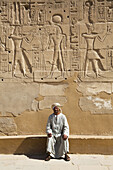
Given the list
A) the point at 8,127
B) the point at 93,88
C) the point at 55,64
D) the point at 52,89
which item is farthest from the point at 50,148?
the point at 55,64

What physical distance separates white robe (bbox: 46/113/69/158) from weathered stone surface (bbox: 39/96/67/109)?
0.75 meters

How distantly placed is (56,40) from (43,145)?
8.02 ft

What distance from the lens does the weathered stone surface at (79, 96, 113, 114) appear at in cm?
508

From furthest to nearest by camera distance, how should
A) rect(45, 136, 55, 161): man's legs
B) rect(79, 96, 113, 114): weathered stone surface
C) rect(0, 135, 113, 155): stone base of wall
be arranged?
rect(79, 96, 113, 114): weathered stone surface
rect(0, 135, 113, 155): stone base of wall
rect(45, 136, 55, 161): man's legs

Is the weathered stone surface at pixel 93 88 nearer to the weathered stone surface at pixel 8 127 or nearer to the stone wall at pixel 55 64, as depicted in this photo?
the stone wall at pixel 55 64

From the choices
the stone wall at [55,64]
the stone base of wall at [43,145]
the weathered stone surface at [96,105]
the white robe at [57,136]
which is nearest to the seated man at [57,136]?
the white robe at [57,136]

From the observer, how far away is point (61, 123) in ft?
A: 14.3

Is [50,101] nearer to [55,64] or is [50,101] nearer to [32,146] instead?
[55,64]

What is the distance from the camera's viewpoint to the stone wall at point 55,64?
510cm

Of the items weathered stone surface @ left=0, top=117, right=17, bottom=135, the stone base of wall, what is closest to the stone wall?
weathered stone surface @ left=0, top=117, right=17, bottom=135

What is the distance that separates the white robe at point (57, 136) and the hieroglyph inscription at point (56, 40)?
1.17 meters

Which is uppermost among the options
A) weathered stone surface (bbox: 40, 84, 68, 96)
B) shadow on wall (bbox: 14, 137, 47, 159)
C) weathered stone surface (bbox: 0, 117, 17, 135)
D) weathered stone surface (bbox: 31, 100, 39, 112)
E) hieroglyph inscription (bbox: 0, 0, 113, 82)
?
hieroglyph inscription (bbox: 0, 0, 113, 82)

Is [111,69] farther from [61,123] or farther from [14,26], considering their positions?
[14,26]

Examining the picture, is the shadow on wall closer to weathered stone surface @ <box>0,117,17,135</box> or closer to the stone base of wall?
the stone base of wall
